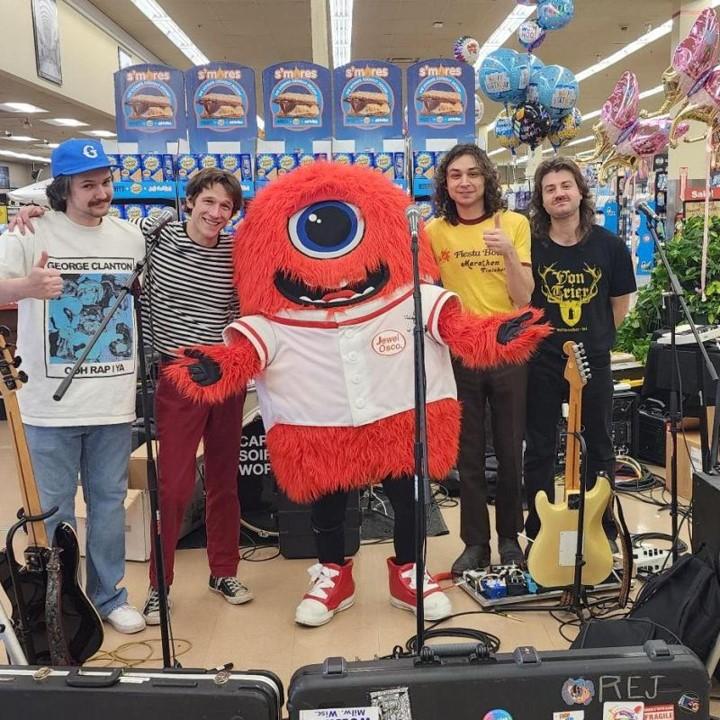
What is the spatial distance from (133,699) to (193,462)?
1085 millimetres

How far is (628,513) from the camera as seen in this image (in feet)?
11.3

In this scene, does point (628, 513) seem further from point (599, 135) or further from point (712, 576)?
point (599, 135)

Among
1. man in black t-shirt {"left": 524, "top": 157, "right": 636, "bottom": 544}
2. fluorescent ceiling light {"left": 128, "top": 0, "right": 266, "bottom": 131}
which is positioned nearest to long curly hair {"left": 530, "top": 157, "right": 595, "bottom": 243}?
man in black t-shirt {"left": 524, "top": 157, "right": 636, "bottom": 544}

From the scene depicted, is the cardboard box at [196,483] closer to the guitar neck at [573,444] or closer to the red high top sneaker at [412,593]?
the red high top sneaker at [412,593]

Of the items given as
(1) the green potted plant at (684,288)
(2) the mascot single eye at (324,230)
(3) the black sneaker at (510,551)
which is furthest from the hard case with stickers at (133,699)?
(1) the green potted plant at (684,288)

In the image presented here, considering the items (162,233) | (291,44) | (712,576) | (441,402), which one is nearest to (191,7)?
(291,44)

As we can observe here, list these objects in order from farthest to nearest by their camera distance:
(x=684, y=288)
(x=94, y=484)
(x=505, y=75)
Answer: (x=505, y=75)
(x=684, y=288)
(x=94, y=484)

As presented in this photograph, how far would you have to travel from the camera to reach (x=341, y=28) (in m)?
9.84

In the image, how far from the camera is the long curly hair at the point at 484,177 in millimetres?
2469

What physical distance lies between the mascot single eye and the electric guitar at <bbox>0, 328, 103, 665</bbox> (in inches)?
34.2

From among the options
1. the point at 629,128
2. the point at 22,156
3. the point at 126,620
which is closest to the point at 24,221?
the point at 126,620

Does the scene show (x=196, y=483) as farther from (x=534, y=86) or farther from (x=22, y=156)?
(x=22, y=156)

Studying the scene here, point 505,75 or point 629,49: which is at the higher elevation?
point 629,49

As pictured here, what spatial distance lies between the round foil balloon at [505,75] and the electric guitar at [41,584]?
3.63 m
